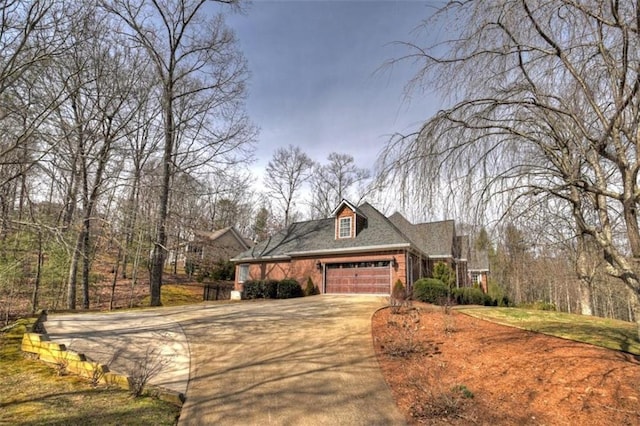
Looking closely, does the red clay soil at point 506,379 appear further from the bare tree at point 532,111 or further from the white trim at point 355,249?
the white trim at point 355,249

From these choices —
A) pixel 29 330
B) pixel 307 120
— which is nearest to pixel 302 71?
pixel 307 120

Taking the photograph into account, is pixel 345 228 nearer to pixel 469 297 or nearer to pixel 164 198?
pixel 469 297

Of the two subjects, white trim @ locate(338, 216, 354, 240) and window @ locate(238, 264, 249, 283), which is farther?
window @ locate(238, 264, 249, 283)

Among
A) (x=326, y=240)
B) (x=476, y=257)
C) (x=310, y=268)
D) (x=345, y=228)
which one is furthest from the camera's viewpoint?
(x=326, y=240)

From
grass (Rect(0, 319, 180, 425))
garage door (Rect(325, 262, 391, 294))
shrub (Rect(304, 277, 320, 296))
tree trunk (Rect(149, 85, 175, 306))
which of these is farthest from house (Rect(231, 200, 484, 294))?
grass (Rect(0, 319, 180, 425))

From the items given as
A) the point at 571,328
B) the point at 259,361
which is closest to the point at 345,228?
the point at 571,328

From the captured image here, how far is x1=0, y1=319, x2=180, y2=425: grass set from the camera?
429 cm

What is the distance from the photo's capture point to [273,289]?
744 inches

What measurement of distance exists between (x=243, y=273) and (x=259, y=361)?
54.9 feet

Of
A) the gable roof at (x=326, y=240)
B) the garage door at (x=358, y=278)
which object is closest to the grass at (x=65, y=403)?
the gable roof at (x=326, y=240)

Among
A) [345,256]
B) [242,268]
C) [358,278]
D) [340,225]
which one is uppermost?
[340,225]

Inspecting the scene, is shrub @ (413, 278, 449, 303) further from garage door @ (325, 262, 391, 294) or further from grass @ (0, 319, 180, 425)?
grass @ (0, 319, 180, 425)

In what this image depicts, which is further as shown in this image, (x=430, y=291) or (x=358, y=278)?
(x=358, y=278)

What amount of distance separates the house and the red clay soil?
7.43 metres
